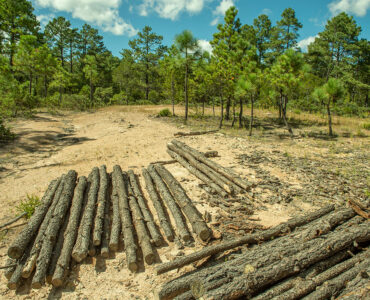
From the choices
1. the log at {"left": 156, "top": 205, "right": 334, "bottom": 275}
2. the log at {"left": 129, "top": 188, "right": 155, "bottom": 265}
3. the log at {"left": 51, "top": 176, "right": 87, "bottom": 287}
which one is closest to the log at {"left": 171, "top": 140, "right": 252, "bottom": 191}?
the log at {"left": 156, "top": 205, "right": 334, "bottom": 275}

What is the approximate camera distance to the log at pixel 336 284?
372 centimetres

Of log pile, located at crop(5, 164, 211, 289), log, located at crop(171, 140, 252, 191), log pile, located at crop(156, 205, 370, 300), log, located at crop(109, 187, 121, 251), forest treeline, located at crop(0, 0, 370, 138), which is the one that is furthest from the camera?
forest treeline, located at crop(0, 0, 370, 138)

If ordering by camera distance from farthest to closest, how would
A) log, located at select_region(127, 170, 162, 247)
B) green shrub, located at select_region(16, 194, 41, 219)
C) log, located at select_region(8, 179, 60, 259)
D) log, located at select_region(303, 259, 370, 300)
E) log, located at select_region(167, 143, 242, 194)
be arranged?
log, located at select_region(167, 143, 242, 194)
green shrub, located at select_region(16, 194, 41, 219)
log, located at select_region(127, 170, 162, 247)
log, located at select_region(8, 179, 60, 259)
log, located at select_region(303, 259, 370, 300)

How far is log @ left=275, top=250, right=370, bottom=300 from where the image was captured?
380 cm

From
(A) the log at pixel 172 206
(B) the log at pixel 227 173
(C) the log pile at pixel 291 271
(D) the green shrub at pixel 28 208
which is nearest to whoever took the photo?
(C) the log pile at pixel 291 271

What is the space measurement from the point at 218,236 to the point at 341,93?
1807cm

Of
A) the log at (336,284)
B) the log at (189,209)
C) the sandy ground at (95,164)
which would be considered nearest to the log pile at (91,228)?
the log at (189,209)

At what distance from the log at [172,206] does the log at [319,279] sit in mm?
2856

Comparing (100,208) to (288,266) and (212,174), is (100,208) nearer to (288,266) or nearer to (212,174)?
(212,174)

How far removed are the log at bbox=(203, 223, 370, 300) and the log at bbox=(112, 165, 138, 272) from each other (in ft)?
7.26

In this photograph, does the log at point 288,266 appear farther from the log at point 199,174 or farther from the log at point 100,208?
the log at point 199,174

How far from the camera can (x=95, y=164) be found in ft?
38.4

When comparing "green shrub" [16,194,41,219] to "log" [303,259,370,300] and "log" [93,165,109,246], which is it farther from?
"log" [303,259,370,300]

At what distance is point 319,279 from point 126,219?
4.73 m
